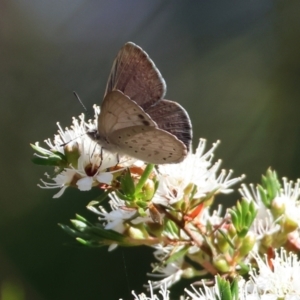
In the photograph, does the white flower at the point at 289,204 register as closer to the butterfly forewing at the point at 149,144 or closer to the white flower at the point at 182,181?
the white flower at the point at 182,181

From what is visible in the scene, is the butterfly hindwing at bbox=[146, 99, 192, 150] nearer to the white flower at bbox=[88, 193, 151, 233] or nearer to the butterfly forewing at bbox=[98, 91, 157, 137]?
the butterfly forewing at bbox=[98, 91, 157, 137]

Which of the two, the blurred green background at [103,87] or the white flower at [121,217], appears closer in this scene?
the white flower at [121,217]

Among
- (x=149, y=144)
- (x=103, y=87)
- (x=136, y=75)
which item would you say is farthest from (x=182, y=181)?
(x=103, y=87)

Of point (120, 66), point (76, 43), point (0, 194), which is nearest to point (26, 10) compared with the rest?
point (76, 43)

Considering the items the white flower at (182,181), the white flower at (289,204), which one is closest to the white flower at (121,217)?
the white flower at (182,181)

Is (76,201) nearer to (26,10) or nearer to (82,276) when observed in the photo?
(82,276)

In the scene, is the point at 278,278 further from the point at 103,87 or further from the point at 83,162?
the point at 103,87
